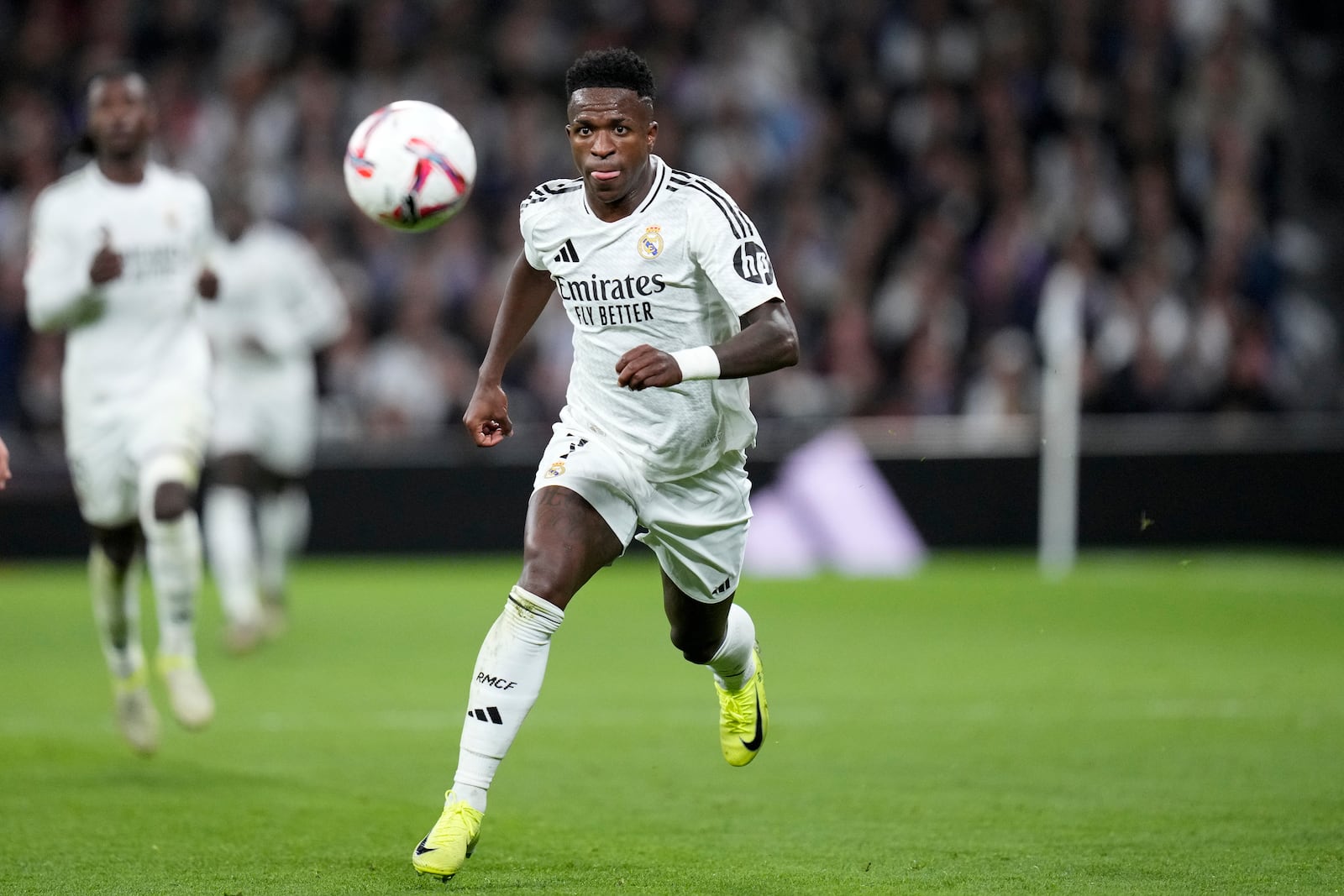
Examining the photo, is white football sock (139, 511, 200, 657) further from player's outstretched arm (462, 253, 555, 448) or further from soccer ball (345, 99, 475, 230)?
player's outstretched arm (462, 253, 555, 448)

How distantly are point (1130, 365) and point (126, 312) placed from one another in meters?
10.7

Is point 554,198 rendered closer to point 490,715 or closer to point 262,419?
point 490,715

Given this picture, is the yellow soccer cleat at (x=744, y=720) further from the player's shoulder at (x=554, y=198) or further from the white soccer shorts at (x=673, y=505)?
the player's shoulder at (x=554, y=198)

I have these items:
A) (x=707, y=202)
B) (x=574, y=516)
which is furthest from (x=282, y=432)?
(x=707, y=202)

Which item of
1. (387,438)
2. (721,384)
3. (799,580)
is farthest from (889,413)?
(721,384)

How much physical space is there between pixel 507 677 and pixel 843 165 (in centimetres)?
1404

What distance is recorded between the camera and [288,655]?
11555 millimetres

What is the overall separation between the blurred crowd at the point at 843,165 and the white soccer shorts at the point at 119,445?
8336 millimetres

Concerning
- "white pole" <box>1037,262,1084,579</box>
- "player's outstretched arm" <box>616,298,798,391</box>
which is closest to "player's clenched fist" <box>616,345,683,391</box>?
"player's outstretched arm" <box>616,298,798,391</box>

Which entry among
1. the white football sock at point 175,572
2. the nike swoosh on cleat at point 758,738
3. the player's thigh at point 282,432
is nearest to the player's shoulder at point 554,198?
the nike swoosh on cleat at point 758,738

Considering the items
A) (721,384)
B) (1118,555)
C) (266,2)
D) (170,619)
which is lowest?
(1118,555)

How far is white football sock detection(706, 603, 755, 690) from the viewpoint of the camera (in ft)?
21.5

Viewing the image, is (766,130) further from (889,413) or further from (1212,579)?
(1212,579)

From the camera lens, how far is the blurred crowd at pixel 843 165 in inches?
672
